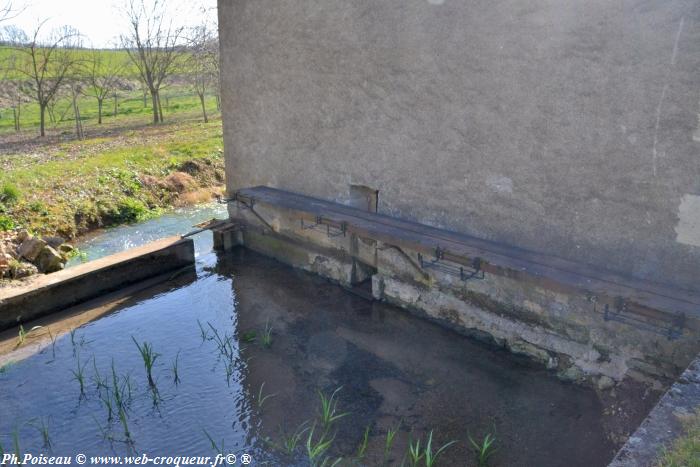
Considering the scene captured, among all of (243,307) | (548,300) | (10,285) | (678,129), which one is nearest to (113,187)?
(10,285)

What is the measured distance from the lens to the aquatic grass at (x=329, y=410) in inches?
172

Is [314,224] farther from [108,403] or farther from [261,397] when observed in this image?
[108,403]

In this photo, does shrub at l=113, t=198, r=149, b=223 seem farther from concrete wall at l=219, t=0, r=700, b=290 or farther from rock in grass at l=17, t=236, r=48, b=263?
concrete wall at l=219, t=0, r=700, b=290

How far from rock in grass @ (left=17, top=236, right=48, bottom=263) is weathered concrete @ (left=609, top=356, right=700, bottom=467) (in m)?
7.32

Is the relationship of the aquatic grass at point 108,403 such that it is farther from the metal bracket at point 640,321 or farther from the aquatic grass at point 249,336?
the metal bracket at point 640,321

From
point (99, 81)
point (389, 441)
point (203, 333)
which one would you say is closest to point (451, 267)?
point (389, 441)

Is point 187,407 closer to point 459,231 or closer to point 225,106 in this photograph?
point 459,231

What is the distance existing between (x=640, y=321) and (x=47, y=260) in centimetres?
718

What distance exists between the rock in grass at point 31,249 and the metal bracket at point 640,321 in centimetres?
697

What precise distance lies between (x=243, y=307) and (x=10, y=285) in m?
2.75

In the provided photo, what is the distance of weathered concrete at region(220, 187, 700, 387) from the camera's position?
4.39m

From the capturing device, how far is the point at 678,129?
171 inches

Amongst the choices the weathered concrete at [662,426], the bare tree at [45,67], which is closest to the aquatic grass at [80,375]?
the weathered concrete at [662,426]

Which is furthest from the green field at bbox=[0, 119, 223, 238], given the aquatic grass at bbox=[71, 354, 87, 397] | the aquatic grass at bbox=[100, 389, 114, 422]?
the aquatic grass at bbox=[100, 389, 114, 422]
